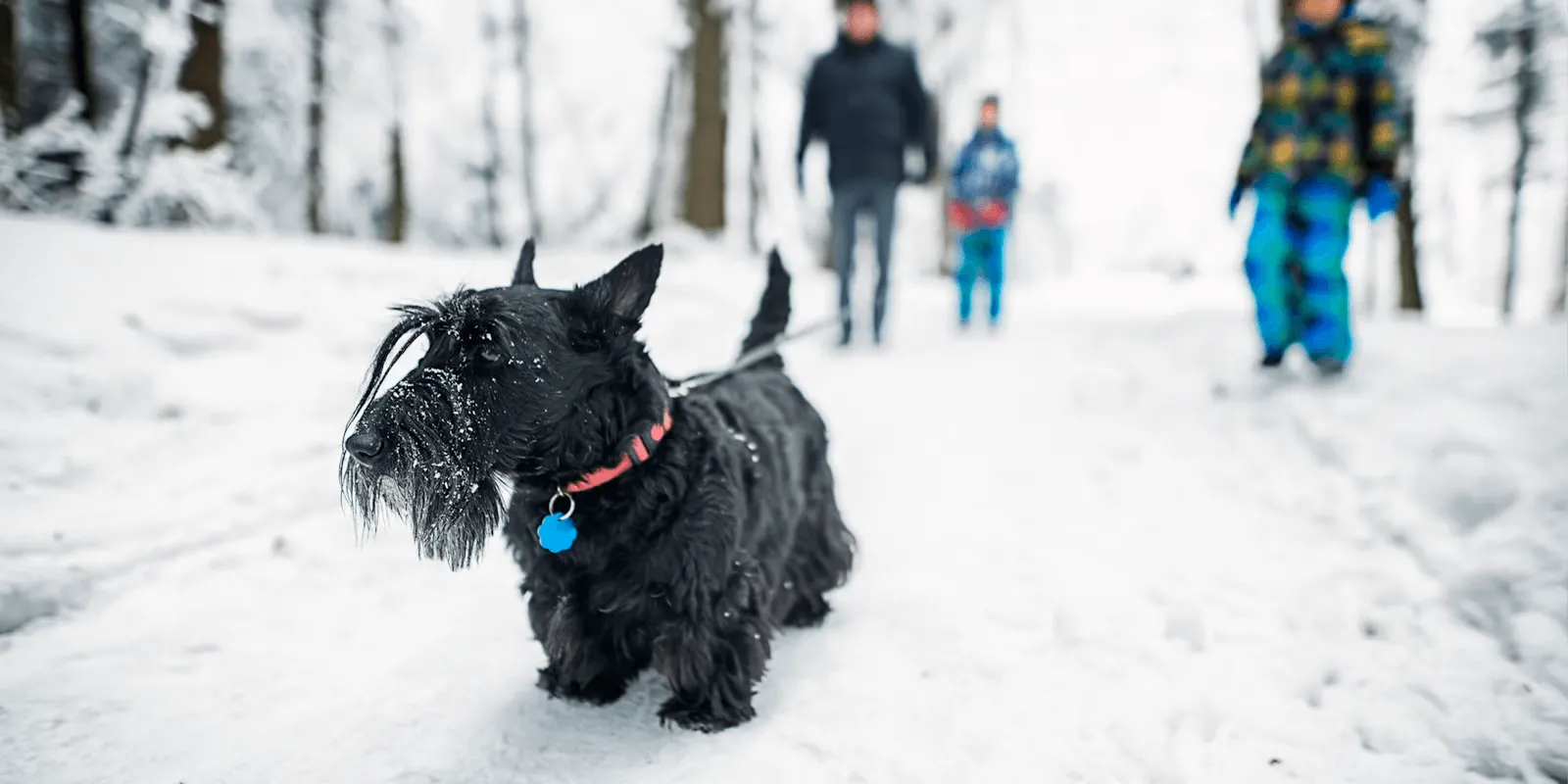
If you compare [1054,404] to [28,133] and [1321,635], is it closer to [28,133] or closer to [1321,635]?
[1321,635]

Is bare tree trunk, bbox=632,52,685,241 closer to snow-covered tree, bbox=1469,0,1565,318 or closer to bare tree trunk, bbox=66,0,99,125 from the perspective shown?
bare tree trunk, bbox=66,0,99,125

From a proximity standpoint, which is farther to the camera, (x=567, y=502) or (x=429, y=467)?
(x=567, y=502)

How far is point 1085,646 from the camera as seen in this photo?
2.41 m

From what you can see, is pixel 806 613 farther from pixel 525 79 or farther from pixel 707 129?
pixel 525 79

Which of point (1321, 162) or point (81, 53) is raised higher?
point (81, 53)

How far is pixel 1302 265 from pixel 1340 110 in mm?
791

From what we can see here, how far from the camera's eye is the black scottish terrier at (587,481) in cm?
176

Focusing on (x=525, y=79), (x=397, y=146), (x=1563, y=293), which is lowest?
(x=1563, y=293)

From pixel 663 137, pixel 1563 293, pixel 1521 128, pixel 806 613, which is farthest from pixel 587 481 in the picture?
pixel 1563 293

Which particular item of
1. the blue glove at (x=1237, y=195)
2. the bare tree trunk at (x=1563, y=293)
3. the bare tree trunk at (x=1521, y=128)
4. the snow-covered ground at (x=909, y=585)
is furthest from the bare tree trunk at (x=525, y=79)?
the bare tree trunk at (x=1563, y=293)

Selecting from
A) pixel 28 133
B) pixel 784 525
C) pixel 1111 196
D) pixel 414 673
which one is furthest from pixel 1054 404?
pixel 1111 196

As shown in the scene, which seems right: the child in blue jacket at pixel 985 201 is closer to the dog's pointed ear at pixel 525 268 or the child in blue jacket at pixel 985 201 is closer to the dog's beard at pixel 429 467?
the dog's pointed ear at pixel 525 268

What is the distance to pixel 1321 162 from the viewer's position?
12.9ft

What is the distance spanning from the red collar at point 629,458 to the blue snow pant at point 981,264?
578cm
